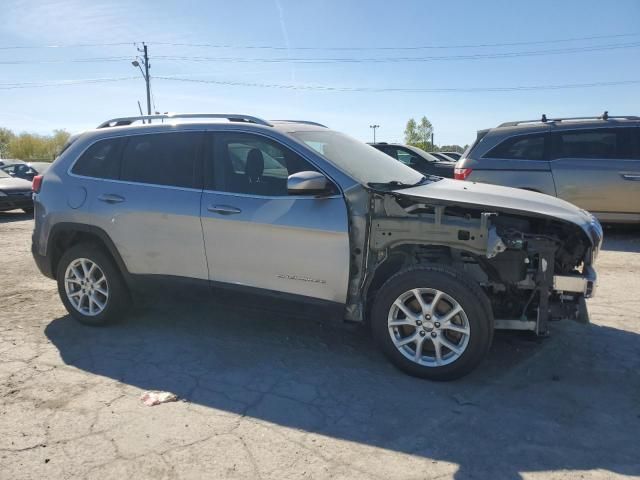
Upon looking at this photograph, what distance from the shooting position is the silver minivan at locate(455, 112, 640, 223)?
8164 millimetres

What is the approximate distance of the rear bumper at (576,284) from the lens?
11.4 ft

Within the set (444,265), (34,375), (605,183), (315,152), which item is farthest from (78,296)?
(605,183)

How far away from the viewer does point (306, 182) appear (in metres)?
3.53

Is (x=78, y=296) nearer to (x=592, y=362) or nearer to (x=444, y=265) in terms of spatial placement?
(x=444, y=265)

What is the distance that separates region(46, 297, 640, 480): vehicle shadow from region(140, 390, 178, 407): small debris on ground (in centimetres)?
7

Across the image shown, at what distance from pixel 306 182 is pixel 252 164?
0.78 metres

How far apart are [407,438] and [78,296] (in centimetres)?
327

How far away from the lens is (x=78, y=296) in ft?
15.4

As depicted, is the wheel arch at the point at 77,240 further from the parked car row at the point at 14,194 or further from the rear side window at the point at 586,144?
the parked car row at the point at 14,194

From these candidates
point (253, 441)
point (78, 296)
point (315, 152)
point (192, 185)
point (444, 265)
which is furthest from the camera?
point (78, 296)

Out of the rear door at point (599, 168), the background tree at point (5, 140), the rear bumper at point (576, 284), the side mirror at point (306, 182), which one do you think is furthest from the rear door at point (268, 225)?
the background tree at point (5, 140)

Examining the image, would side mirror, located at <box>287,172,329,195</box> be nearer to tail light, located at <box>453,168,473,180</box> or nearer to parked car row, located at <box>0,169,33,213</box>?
tail light, located at <box>453,168,473,180</box>

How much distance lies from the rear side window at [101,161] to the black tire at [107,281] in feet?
2.12

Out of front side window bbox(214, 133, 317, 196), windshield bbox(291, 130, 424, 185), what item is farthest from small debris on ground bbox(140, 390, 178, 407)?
windshield bbox(291, 130, 424, 185)
